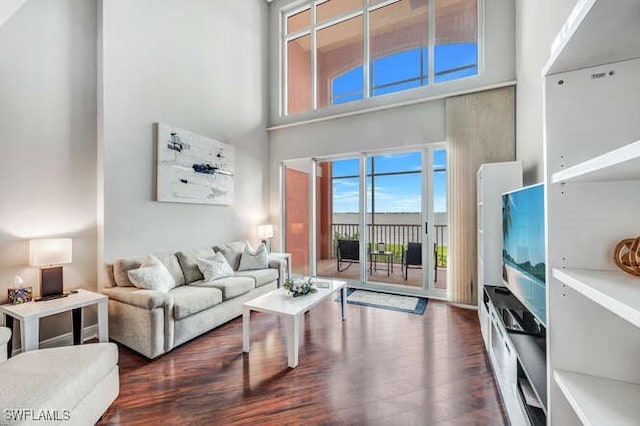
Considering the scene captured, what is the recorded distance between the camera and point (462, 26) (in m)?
4.12

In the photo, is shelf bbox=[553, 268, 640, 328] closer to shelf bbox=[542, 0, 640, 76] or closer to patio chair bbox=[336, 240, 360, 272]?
shelf bbox=[542, 0, 640, 76]

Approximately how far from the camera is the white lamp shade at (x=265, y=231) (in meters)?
4.99

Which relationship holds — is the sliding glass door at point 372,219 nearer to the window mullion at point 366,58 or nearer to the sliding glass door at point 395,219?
the sliding glass door at point 395,219

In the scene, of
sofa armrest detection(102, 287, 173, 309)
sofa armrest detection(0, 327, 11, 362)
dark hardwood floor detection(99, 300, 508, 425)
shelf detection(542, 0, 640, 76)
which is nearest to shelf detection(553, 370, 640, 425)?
shelf detection(542, 0, 640, 76)

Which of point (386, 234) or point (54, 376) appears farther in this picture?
point (386, 234)

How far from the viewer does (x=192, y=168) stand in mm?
3889

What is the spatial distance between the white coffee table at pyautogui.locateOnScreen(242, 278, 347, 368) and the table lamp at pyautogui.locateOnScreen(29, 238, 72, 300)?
1.70 metres

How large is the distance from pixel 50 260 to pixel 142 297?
0.85 m

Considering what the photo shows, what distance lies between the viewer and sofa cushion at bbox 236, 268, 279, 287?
376 cm

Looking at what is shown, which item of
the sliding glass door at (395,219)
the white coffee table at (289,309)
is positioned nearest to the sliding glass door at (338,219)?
the sliding glass door at (395,219)

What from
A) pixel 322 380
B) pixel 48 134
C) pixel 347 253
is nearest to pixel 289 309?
pixel 322 380

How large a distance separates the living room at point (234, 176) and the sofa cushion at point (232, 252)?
242mm

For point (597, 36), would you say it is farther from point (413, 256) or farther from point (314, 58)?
point (314, 58)

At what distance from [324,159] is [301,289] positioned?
9.62ft
